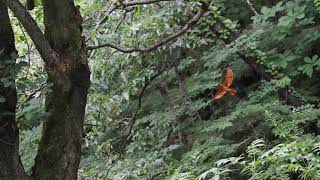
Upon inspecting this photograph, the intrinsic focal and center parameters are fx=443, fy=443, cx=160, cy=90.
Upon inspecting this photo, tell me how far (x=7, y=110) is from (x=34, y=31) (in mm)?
410

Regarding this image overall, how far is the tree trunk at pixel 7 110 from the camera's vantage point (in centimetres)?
202

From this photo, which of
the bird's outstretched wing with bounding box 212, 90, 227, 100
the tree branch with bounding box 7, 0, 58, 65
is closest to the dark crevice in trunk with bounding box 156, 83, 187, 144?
the bird's outstretched wing with bounding box 212, 90, 227, 100

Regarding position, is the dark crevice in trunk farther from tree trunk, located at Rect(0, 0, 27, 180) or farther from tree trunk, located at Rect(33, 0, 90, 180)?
tree trunk, located at Rect(0, 0, 27, 180)

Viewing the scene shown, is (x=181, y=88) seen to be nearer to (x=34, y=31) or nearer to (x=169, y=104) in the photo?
(x=169, y=104)

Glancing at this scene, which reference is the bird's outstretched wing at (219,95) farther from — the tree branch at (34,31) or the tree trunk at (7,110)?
the tree trunk at (7,110)

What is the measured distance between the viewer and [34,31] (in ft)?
7.18

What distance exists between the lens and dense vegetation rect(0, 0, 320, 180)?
11.8 feet

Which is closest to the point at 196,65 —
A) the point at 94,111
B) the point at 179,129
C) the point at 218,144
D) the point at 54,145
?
the point at 179,129

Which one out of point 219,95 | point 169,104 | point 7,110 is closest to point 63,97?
point 7,110

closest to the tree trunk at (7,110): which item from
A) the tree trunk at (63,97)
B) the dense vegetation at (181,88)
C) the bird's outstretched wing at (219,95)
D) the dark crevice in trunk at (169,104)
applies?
the tree trunk at (63,97)

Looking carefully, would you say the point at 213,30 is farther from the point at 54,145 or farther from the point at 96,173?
the point at 54,145

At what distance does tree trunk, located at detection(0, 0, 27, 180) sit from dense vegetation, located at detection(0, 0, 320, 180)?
2.35 feet

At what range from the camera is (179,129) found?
14.1ft

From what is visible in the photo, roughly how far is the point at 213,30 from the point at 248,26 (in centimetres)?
116
